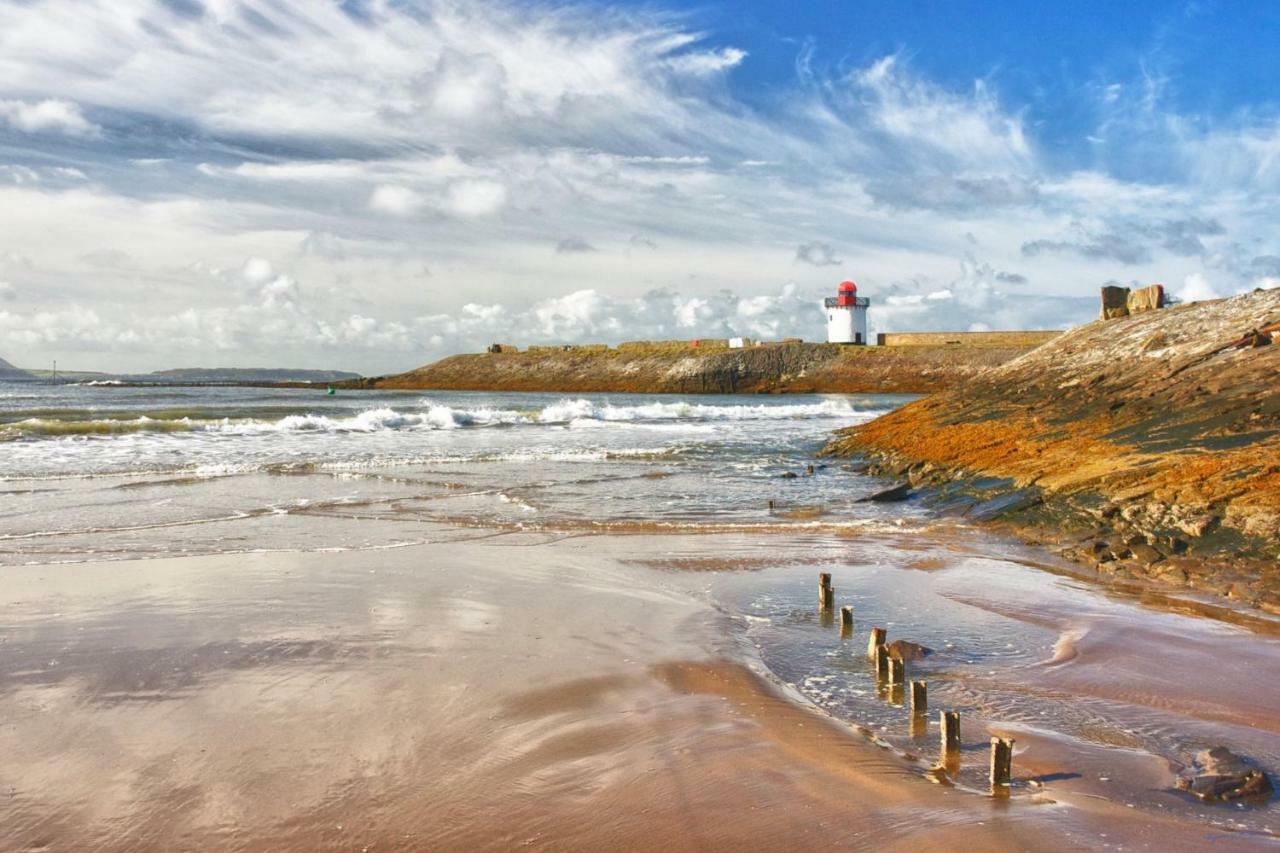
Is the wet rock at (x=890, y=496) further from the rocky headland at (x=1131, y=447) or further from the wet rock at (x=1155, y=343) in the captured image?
the wet rock at (x=1155, y=343)

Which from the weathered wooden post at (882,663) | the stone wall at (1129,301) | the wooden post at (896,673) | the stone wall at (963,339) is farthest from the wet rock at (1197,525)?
the stone wall at (963,339)

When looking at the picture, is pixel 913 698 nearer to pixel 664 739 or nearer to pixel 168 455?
pixel 664 739

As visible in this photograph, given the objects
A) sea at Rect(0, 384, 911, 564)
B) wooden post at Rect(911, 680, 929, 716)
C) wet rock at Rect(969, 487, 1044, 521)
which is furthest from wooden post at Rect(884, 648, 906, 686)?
wet rock at Rect(969, 487, 1044, 521)

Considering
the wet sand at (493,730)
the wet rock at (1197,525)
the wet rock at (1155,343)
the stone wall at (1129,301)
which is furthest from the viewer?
the stone wall at (1129,301)

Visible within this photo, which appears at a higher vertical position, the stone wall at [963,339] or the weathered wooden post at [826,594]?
the stone wall at [963,339]

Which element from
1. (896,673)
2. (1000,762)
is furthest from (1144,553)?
(1000,762)

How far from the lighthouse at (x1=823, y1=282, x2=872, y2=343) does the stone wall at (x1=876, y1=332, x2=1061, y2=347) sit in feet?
6.75

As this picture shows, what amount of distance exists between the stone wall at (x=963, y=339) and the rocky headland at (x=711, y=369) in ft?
2.96

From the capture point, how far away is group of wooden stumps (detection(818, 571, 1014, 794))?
4.57 metres

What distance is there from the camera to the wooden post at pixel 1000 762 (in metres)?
4.56

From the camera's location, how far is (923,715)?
5465 millimetres

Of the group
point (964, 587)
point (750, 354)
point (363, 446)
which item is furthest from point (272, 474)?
point (750, 354)

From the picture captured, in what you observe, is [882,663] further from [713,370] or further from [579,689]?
[713,370]

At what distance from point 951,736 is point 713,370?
68561mm
